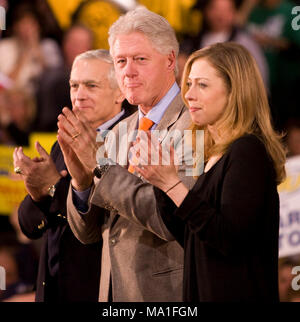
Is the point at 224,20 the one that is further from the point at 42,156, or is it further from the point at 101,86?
the point at 42,156

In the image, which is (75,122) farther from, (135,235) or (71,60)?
(71,60)

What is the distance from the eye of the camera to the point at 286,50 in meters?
3.75

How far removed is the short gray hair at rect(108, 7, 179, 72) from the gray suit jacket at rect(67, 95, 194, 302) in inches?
8.8

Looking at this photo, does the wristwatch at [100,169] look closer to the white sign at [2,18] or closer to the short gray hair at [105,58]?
the short gray hair at [105,58]

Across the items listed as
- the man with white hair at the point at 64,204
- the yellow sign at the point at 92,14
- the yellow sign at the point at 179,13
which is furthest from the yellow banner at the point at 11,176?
the man with white hair at the point at 64,204

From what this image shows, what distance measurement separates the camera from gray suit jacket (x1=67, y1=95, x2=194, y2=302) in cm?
203

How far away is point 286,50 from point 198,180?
2074 millimetres

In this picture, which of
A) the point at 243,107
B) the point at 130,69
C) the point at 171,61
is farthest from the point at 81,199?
the point at 243,107

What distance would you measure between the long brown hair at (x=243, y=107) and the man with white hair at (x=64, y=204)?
0.76 m

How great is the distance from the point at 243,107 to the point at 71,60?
2.47 metres

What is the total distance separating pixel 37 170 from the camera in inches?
93.7

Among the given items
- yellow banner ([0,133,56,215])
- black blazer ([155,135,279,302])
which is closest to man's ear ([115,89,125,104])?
black blazer ([155,135,279,302])

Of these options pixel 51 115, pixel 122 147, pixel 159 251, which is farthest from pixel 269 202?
pixel 51 115

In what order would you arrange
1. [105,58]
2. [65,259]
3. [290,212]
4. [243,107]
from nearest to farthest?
[243,107]
[65,259]
[105,58]
[290,212]
